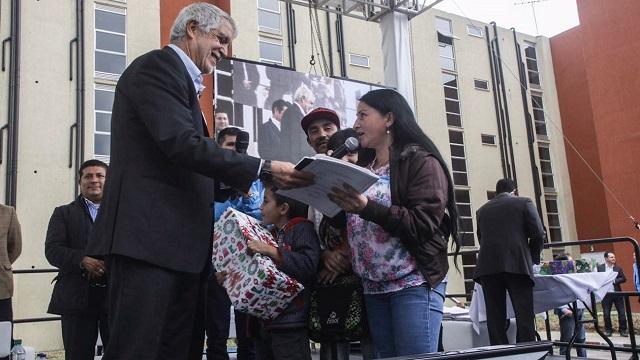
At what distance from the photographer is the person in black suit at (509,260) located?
3.99 metres

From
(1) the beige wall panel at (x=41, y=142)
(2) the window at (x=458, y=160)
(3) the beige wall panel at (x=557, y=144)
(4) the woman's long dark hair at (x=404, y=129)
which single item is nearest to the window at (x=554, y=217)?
(3) the beige wall panel at (x=557, y=144)

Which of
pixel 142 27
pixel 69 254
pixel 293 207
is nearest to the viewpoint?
pixel 293 207

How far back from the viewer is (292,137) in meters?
6.92

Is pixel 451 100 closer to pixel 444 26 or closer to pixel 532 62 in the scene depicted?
pixel 444 26

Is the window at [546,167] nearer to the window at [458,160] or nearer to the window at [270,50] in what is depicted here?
the window at [458,160]

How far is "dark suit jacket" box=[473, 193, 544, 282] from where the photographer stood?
4.04 m

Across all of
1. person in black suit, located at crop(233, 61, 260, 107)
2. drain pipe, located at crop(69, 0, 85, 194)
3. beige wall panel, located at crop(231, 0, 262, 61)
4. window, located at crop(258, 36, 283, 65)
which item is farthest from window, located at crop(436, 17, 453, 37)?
person in black suit, located at crop(233, 61, 260, 107)

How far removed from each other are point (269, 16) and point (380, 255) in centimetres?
1381

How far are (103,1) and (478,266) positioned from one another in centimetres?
1191

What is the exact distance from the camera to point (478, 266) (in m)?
4.28

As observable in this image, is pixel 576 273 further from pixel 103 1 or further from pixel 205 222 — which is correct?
pixel 103 1

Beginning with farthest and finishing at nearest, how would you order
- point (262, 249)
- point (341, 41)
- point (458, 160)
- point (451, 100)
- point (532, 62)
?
point (532, 62) < point (451, 100) < point (458, 160) < point (341, 41) < point (262, 249)

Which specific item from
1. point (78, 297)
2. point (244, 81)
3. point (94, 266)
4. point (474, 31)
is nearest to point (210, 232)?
point (94, 266)

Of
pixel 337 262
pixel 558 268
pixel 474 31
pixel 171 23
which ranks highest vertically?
pixel 474 31
